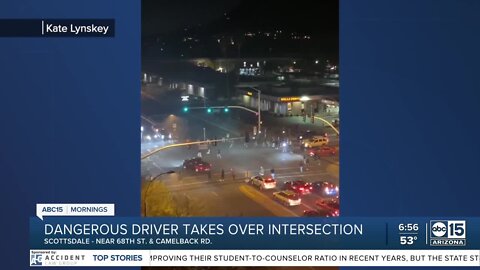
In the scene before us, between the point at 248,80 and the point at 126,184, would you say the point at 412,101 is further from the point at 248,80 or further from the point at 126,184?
the point at 126,184

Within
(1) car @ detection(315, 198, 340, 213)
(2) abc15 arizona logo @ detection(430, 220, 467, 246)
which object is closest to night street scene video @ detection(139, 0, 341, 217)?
(1) car @ detection(315, 198, 340, 213)

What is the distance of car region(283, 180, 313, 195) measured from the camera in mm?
3305

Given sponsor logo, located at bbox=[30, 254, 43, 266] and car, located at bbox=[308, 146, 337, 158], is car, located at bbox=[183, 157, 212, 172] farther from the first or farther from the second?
sponsor logo, located at bbox=[30, 254, 43, 266]

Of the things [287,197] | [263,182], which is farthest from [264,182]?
[287,197]

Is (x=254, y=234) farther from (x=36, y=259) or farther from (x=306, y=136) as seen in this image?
(x=36, y=259)

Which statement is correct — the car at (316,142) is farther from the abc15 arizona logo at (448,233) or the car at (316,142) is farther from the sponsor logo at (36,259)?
the sponsor logo at (36,259)

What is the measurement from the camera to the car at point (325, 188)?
325 centimetres

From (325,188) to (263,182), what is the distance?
370 mm

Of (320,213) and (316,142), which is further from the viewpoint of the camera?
(316,142)

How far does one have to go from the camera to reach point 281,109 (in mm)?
3443

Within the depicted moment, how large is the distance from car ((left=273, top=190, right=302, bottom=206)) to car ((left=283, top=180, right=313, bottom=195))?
0.15 ft

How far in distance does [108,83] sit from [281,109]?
1.06 metres

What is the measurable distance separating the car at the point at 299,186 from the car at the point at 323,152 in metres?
0.18

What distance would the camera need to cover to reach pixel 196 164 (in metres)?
3.32
